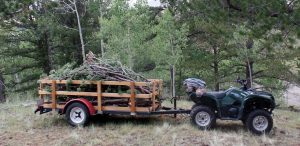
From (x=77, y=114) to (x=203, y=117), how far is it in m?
2.94

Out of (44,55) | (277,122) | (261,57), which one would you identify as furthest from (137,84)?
(44,55)

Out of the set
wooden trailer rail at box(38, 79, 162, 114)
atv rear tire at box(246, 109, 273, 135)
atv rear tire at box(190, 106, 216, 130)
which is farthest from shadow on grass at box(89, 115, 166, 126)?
atv rear tire at box(246, 109, 273, 135)

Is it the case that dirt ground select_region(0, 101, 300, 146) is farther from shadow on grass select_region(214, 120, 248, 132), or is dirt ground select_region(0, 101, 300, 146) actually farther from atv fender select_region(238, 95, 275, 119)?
atv fender select_region(238, 95, 275, 119)

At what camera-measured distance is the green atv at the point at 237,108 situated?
323 inches

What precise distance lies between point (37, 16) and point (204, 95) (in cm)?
1396

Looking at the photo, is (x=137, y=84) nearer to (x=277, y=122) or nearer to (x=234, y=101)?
(x=234, y=101)

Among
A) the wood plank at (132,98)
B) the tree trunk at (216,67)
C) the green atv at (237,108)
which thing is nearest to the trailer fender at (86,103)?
the wood plank at (132,98)

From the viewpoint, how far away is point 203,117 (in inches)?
336

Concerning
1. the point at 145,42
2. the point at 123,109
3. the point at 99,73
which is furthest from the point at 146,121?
the point at 145,42

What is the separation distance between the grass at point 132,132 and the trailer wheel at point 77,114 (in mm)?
166

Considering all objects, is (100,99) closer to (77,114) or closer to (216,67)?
(77,114)

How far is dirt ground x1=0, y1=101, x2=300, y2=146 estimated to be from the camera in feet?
24.9

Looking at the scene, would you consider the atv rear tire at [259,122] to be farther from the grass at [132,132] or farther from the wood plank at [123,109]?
the wood plank at [123,109]

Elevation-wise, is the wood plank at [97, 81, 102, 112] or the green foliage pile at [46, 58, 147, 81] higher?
the green foliage pile at [46, 58, 147, 81]
